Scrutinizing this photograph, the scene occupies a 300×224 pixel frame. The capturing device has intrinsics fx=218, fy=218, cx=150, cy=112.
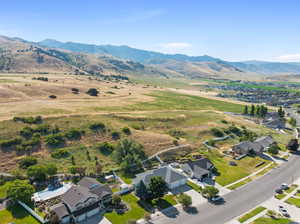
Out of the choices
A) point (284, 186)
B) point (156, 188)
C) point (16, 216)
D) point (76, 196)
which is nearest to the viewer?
point (16, 216)

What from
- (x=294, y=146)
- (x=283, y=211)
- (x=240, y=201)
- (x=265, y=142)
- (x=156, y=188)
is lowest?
(x=240, y=201)

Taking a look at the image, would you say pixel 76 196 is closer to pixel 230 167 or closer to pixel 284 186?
pixel 230 167

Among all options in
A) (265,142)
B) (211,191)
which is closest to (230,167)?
(211,191)

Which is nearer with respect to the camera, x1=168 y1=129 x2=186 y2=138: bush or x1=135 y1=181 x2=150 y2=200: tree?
x1=135 y1=181 x2=150 y2=200: tree

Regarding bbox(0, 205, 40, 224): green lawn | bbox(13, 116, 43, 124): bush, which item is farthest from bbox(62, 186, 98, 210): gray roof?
bbox(13, 116, 43, 124): bush

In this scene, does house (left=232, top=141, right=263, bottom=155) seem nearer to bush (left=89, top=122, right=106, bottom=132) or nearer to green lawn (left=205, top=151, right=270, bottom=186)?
green lawn (left=205, top=151, right=270, bottom=186)

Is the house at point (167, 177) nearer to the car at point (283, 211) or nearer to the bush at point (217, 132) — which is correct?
the car at point (283, 211)
